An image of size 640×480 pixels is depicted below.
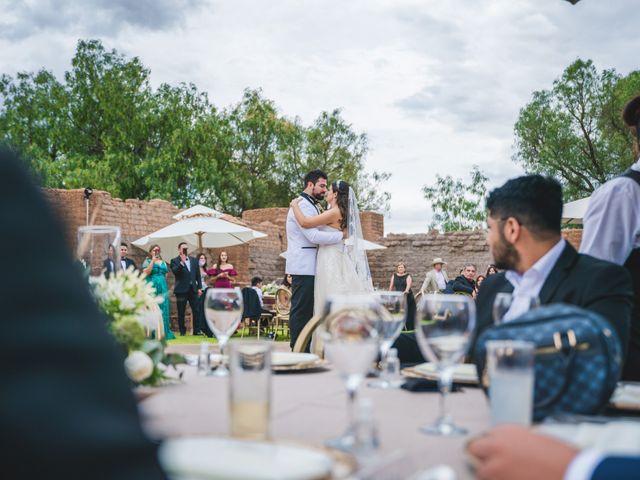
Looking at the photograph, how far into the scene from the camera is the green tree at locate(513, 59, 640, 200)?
22047mm

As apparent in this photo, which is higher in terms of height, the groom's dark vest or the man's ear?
the man's ear

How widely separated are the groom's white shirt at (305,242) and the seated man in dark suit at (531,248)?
3131 millimetres

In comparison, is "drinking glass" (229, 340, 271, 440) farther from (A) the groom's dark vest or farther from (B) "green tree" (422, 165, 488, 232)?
(B) "green tree" (422, 165, 488, 232)

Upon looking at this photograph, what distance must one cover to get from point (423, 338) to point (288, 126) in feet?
96.8

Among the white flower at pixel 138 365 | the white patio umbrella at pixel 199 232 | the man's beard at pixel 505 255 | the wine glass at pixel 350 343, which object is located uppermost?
the white patio umbrella at pixel 199 232

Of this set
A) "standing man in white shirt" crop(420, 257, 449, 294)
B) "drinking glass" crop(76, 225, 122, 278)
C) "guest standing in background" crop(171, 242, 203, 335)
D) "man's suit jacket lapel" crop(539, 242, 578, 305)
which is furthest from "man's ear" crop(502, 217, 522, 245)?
"standing man in white shirt" crop(420, 257, 449, 294)

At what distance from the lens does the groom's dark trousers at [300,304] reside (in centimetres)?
521

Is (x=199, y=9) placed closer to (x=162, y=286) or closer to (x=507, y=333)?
(x=162, y=286)

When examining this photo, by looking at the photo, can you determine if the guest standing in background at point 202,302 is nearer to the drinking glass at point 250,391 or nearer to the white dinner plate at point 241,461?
the drinking glass at point 250,391

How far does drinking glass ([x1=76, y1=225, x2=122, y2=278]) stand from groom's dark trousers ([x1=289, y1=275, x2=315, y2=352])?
359 centimetres

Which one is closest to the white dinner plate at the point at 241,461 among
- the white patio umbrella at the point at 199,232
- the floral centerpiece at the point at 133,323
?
the floral centerpiece at the point at 133,323

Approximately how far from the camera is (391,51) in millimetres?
16266

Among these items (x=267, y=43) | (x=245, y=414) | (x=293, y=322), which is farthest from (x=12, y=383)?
(x=267, y=43)

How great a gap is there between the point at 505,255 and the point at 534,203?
0.21 metres
